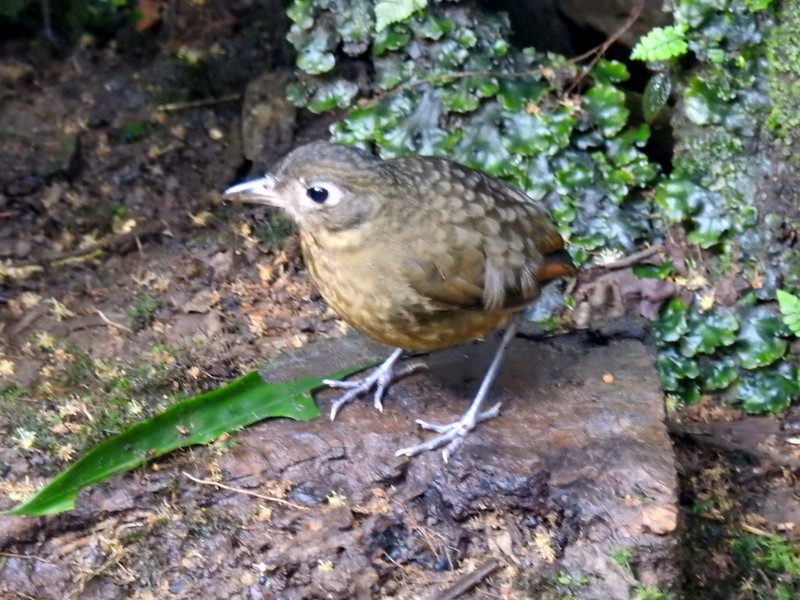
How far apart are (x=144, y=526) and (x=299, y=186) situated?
53.0 inches

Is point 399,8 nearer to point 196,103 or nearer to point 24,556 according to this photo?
point 196,103

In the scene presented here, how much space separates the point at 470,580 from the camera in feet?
10.9

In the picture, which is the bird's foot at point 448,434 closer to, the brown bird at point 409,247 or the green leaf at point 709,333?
the brown bird at point 409,247

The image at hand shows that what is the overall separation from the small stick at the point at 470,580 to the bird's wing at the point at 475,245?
951 mm

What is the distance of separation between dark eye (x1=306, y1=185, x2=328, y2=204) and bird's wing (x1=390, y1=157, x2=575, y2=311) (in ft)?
1.27

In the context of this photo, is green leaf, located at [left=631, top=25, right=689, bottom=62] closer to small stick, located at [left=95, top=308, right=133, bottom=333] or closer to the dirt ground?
the dirt ground

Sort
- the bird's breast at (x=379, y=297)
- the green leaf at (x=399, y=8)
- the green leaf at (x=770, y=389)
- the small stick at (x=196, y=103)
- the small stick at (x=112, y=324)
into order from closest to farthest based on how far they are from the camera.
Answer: the bird's breast at (x=379, y=297) < the small stick at (x=112, y=324) < the green leaf at (x=770, y=389) < the green leaf at (x=399, y=8) < the small stick at (x=196, y=103)

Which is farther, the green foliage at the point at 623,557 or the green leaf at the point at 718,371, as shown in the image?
the green leaf at the point at 718,371

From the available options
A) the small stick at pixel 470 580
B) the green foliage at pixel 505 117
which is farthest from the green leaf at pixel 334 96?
the small stick at pixel 470 580

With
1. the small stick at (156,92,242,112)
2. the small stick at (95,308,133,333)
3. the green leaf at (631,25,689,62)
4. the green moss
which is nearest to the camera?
the green moss

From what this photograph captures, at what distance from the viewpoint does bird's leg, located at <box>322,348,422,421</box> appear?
3960 mm

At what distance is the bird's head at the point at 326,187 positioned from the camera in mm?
3471

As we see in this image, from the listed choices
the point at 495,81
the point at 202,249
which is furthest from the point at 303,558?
the point at 495,81

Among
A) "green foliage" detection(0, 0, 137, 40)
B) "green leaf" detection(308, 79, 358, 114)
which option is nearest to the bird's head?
"green leaf" detection(308, 79, 358, 114)
